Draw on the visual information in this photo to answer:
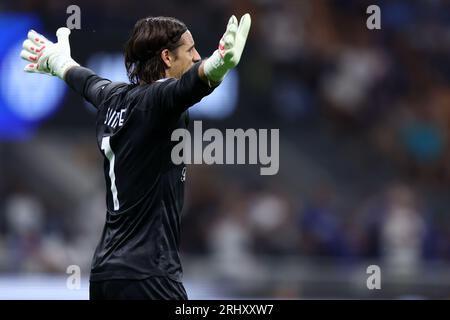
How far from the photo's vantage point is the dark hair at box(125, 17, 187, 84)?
4.50 metres

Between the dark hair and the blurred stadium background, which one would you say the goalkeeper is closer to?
the dark hair

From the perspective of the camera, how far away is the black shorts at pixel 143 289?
430cm

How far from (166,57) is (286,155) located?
8.97m

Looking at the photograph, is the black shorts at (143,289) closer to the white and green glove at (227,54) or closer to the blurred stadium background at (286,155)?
the white and green glove at (227,54)

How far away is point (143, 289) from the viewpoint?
4305 millimetres

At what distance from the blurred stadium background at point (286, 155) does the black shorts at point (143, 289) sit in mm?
5291

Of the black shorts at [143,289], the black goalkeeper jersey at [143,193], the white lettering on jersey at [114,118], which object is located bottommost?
the black shorts at [143,289]

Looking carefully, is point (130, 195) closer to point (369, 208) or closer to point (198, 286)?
point (198, 286)

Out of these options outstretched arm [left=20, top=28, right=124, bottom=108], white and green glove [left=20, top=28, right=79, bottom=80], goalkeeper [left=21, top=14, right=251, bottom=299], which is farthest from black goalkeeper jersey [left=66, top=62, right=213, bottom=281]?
white and green glove [left=20, top=28, right=79, bottom=80]

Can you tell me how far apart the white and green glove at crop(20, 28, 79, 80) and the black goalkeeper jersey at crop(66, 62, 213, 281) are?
77 centimetres

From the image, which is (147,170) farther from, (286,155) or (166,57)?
(286,155)

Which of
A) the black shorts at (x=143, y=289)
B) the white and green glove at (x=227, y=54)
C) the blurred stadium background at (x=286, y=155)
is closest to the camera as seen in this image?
the white and green glove at (x=227, y=54)

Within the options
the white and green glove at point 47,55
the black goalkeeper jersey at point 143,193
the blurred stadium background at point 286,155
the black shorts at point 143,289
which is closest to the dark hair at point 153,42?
the black goalkeeper jersey at point 143,193

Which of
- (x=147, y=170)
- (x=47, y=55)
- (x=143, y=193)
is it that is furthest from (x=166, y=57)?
(x=47, y=55)
